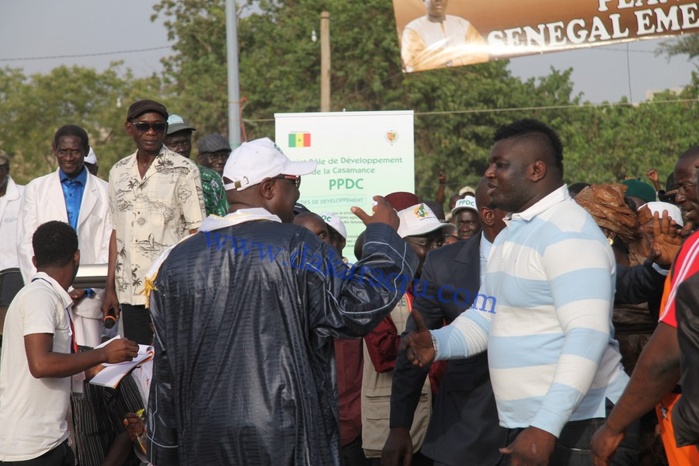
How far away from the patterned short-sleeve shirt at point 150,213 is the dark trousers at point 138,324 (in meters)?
0.08

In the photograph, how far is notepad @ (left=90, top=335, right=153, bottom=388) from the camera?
218 inches

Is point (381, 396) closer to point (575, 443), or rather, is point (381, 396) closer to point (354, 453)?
point (354, 453)

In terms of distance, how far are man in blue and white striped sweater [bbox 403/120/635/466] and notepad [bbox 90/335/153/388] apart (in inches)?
75.8

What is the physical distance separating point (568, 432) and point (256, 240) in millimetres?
1437

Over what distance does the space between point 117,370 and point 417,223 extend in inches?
80.0

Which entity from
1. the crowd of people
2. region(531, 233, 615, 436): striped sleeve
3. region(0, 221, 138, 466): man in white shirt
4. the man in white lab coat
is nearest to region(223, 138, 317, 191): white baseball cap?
the crowd of people

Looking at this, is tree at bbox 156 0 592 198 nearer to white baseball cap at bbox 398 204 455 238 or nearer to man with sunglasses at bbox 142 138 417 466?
white baseball cap at bbox 398 204 455 238

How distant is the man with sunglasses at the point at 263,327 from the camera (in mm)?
3883

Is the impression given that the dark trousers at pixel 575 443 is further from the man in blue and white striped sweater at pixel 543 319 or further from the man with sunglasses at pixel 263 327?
the man with sunglasses at pixel 263 327

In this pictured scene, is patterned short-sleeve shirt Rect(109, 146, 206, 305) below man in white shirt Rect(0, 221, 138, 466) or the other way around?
the other way around

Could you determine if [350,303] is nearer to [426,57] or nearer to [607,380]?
[607,380]

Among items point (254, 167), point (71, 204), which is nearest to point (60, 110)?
point (71, 204)

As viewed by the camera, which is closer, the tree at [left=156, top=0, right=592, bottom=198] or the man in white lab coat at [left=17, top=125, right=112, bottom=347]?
the man in white lab coat at [left=17, top=125, right=112, bottom=347]

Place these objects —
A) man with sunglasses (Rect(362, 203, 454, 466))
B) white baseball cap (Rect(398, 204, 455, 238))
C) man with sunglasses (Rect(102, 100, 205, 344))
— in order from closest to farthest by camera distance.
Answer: man with sunglasses (Rect(362, 203, 454, 466)), white baseball cap (Rect(398, 204, 455, 238)), man with sunglasses (Rect(102, 100, 205, 344))
